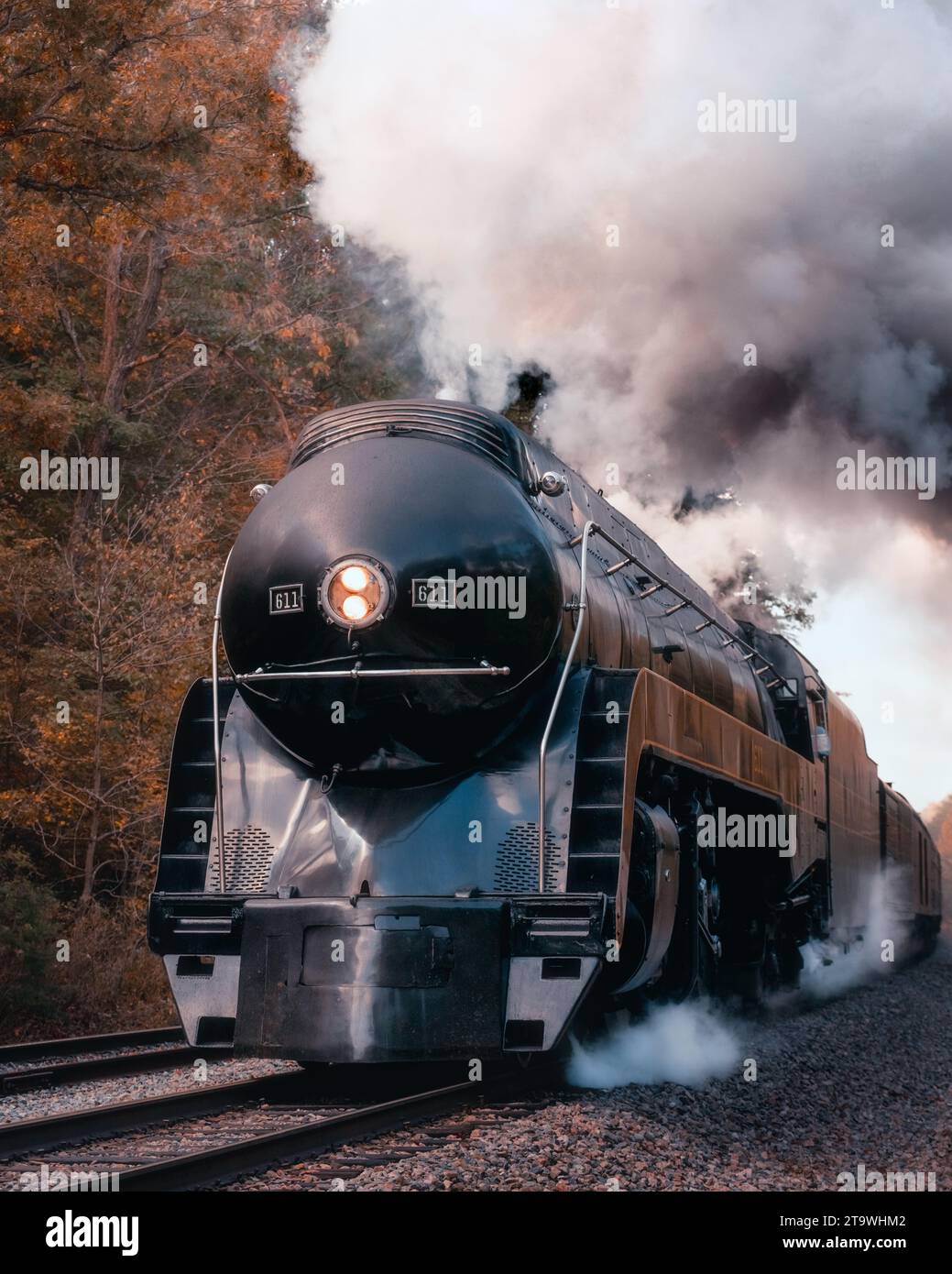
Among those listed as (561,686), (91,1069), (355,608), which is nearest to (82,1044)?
(91,1069)

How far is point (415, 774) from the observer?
23.9 ft

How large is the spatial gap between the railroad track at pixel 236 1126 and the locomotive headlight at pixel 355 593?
2.30 meters

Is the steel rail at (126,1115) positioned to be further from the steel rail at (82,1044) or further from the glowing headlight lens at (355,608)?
the glowing headlight lens at (355,608)

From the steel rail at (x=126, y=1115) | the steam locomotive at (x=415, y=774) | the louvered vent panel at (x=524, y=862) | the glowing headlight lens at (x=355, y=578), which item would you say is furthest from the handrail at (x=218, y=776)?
the louvered vent panel at (x=524, y=862)

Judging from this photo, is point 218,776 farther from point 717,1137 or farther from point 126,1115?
point 717,1137

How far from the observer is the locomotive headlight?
6.96 metres

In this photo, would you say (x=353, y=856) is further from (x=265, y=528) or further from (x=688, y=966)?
(x=688, y=966)

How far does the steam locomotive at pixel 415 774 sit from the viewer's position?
6547mm

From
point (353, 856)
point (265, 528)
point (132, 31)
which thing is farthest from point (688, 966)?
point (132, 31)

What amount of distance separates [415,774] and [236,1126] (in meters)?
1.88

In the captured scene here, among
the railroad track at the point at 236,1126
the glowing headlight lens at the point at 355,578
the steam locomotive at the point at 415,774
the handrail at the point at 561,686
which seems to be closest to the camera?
the railroad track at the point at 236,1126
